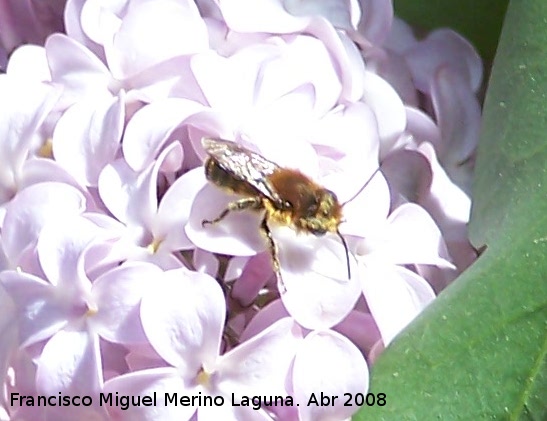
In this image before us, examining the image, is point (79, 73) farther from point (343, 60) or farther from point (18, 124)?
point (343, 60)

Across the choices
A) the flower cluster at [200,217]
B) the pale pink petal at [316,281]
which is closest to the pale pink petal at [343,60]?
the flower cluster at [200,217]

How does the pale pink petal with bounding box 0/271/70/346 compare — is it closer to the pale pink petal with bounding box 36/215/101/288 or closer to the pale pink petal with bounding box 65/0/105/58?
the pale pink petal with bounding box 36/215/101/288

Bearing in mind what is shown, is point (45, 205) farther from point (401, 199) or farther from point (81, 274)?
point (401, 199)

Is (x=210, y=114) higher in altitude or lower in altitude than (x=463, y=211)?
higher

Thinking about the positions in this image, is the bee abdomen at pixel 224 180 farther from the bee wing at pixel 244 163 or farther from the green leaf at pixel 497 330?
the green leaf at pixel 497 330

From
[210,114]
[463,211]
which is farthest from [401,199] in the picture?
[210,114]

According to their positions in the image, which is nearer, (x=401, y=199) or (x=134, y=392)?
(x=134, y=392)
